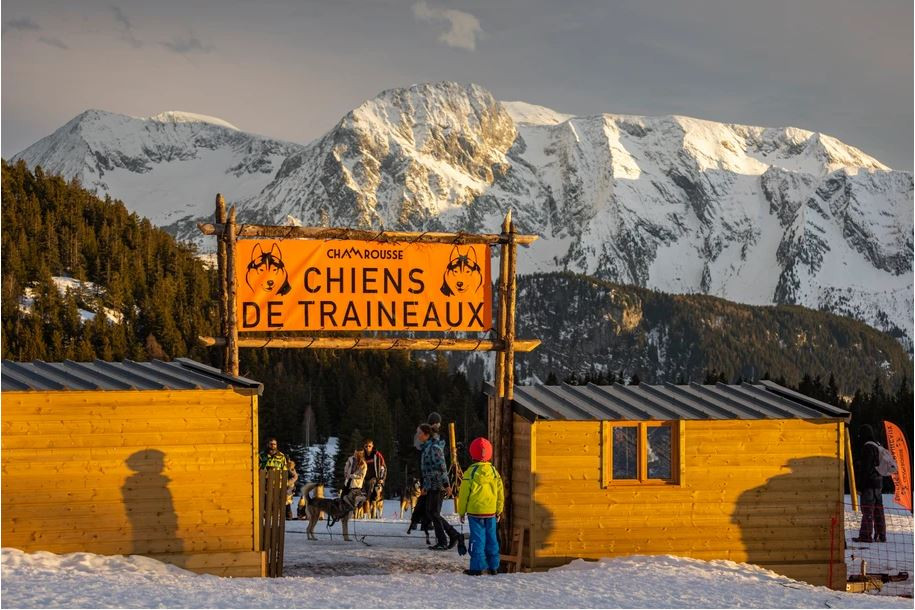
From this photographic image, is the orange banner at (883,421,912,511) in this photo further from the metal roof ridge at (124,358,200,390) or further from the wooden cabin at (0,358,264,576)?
the metal roof ridge at (124,358,200,390)

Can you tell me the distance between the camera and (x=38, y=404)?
15703 millimetres

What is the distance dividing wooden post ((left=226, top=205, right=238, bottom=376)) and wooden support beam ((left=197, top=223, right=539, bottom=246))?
0.40ft

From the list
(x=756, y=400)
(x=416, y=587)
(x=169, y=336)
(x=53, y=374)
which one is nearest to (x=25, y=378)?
(x=53, y=374)

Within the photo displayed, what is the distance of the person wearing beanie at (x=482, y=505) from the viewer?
51.9ft

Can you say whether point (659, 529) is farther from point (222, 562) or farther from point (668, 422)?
point (222, 562)

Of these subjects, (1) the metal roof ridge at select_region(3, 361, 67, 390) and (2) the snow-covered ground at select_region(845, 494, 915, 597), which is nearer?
(1) the metal roof ridge at select_region(3, 361, 67, 390)

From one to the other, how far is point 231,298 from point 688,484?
7.20 metres

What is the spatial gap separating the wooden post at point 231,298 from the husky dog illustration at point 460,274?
3.22 metres

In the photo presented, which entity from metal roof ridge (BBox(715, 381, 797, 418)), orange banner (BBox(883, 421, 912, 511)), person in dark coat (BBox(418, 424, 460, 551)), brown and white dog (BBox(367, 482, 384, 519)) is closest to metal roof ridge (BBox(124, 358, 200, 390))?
person in dark coat (BBox(418, 424, 460, 551))

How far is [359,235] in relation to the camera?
18203 millimetres

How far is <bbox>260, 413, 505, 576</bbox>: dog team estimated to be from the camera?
15852 mm

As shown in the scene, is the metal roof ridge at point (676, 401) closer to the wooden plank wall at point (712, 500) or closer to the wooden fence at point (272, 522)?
the wooden plank wall at point (712, 500)

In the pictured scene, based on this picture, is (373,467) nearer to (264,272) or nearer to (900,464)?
(264,272)

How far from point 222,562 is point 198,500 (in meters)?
0.89
